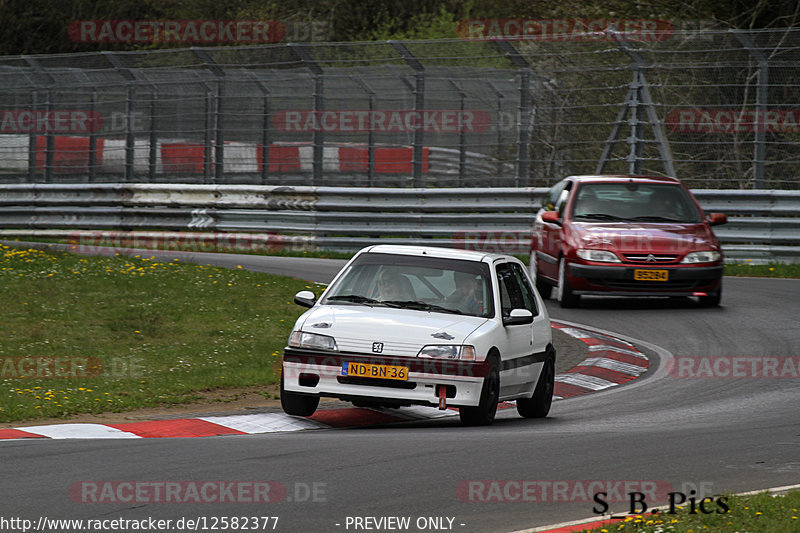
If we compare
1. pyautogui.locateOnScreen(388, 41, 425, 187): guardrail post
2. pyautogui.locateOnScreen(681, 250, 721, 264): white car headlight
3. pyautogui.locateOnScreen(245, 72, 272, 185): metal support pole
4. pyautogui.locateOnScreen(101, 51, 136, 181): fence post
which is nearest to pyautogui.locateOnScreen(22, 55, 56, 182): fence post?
pyautogui.locateOnScreen(101, 51, 136, 181): fence post

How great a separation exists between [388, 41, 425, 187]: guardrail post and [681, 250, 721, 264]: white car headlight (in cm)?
797

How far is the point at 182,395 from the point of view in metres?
10.8

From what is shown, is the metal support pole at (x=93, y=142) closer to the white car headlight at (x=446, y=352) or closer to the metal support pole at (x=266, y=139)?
the metal support pole at (x=266, y=139)

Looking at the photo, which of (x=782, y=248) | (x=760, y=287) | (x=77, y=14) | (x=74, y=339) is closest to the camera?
(x=74, y=339)

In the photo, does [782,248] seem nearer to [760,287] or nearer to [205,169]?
[760,287]

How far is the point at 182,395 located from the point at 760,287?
34.9 feet

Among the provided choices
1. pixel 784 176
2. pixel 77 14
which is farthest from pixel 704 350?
pixel 77 14

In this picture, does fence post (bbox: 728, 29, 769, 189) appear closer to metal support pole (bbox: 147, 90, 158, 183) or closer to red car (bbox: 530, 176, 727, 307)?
red car (bbox: 530, 176, 727, 307)

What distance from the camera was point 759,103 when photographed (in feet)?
A: 69.8

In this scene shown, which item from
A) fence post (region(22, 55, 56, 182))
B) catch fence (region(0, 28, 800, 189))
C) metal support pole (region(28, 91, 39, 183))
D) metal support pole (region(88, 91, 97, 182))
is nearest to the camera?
catch fence (region(0, 28, 800, 189))

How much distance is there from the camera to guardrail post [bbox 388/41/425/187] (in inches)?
904

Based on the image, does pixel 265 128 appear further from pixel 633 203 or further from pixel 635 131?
pixel 633 203

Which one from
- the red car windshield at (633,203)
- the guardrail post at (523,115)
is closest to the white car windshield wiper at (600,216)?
the red car windshield at (633,203)

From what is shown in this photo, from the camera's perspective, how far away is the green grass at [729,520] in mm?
6027
